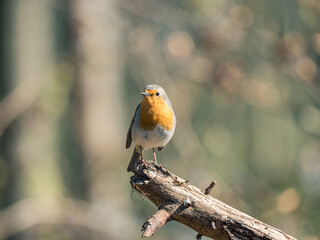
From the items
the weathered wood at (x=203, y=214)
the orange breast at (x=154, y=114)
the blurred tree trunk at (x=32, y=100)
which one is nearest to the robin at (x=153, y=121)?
the orange breast at (x=154, y=114)

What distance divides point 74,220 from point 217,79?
2.93 metres

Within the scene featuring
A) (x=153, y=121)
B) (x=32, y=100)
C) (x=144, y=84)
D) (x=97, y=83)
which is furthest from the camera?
(x=97, y=83)

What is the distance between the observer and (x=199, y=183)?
21.5 feet

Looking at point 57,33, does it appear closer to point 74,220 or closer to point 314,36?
point 74,220

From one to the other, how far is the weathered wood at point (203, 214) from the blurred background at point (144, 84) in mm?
2869

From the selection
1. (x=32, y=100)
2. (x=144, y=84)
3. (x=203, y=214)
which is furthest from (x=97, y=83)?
(x=203, y=214)

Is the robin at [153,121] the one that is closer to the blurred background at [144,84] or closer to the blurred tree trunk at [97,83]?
the blurred background at [144,84]

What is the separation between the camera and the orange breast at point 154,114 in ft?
14.1

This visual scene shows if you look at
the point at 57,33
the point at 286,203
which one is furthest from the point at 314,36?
the point at 57,33

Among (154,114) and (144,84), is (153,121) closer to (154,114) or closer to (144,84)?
(154,114)

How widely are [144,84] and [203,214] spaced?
15.1 ft

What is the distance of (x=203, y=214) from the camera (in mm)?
2988

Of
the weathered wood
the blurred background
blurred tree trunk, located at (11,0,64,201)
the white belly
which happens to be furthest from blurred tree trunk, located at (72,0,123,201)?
the weathered wood

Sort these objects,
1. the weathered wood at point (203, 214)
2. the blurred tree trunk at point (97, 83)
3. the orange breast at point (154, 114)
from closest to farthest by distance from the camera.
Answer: the weathered wood at point (203, 214) → the orange breast at point (154, 114) → the blurred tree trunk at point (97, 83)
